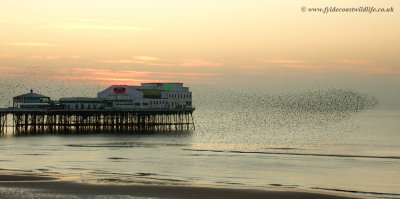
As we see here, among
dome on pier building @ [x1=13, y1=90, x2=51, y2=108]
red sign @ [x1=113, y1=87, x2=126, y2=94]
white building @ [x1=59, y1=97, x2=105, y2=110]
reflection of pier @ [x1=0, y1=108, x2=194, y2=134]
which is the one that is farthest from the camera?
red sign @ [x1=113, y1=87, x2=126, y2=94]

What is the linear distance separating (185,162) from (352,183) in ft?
53.7

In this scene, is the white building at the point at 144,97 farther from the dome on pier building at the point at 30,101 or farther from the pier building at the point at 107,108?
the dome on pier building at the point at 30,101

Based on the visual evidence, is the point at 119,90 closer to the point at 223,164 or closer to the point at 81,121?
the point at 81,121

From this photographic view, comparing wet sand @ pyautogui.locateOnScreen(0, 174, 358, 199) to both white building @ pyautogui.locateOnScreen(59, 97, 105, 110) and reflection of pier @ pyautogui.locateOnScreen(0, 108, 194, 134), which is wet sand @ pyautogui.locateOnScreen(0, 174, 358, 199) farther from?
white building @ pyautogui.locateOnScreen(59, 97, 105, 110)

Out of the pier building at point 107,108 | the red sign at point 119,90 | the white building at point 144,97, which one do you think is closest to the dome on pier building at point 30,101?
the pier building at point 107,108

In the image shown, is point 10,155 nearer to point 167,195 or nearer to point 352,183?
point 167,195

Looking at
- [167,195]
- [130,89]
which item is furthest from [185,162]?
[130,89]

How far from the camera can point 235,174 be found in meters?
44.0

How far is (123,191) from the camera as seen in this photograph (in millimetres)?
34844

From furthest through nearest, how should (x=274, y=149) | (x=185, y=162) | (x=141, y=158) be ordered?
(x=274, y=149) < (x=141, y=158) < (x=185, y=162)

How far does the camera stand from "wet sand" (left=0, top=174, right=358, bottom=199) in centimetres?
3341

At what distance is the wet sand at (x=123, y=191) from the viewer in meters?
33.4

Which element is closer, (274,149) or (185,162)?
(185,162)

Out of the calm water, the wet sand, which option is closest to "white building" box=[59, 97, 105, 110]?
the calm water
